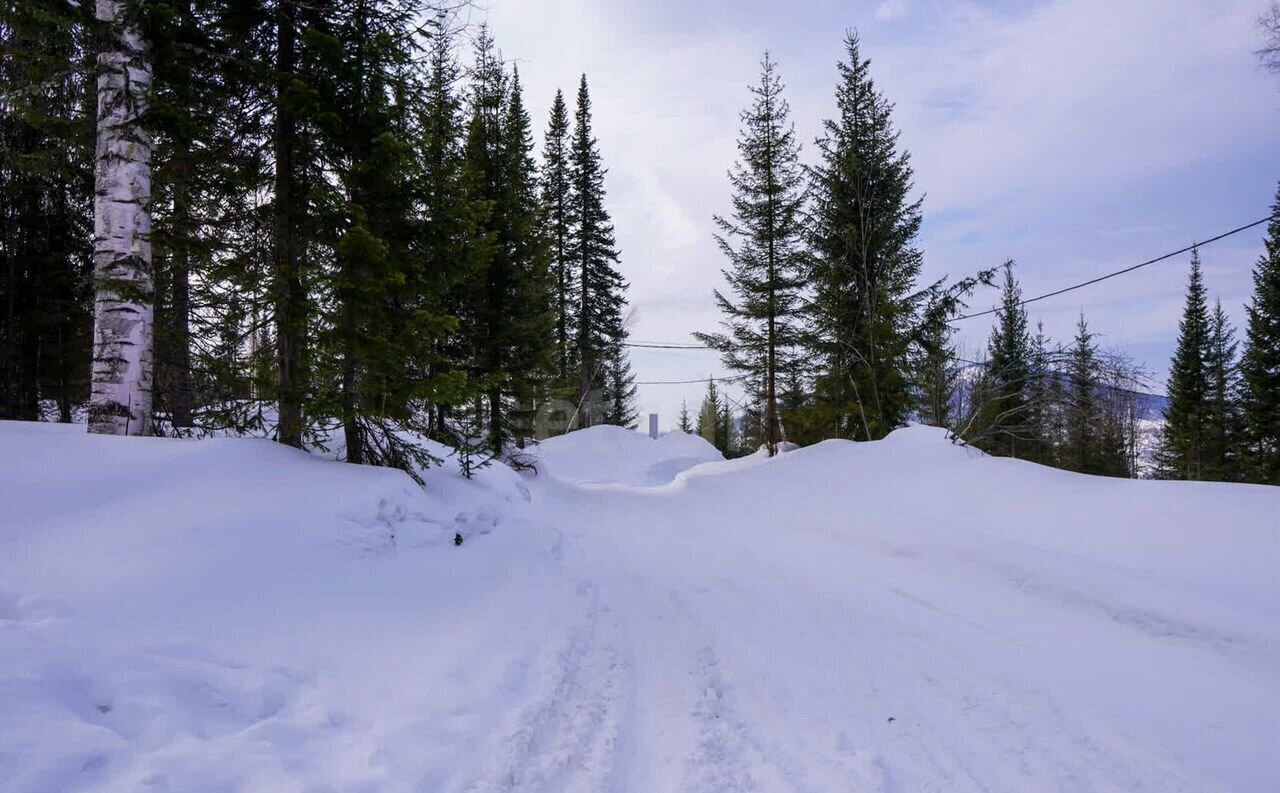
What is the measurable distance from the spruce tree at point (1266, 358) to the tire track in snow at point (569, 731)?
31.3 meters

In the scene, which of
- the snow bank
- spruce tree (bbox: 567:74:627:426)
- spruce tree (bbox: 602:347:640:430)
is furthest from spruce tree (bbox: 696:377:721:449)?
the snow bank

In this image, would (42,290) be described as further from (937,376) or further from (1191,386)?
(1191,386)

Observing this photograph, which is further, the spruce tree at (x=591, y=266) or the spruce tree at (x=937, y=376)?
the spruce tree at (x=591, y=266)

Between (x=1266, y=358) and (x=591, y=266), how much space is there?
29.5 meters

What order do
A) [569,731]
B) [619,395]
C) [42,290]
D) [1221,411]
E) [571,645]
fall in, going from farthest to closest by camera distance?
[619,395], [1221,411], [42,290], [571,645], [569,731]

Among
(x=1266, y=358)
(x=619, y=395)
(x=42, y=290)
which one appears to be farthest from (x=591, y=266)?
(x=1266, y=358)

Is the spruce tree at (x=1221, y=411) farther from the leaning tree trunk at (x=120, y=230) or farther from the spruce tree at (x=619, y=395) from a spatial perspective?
the leaning tree trunk at (x=120, y=230)

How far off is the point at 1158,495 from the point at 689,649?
6090 millimetres

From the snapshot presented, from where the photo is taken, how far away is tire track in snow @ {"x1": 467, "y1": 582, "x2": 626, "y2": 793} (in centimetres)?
245

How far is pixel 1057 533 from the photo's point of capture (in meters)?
6.37

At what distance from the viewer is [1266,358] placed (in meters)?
23.0

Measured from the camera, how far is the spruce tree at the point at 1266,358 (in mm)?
22422

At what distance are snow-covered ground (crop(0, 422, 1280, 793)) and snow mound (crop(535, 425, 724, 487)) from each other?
46.1 ft

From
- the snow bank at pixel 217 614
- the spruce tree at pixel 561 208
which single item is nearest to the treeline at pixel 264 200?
the snow bank at pixel 217 614
